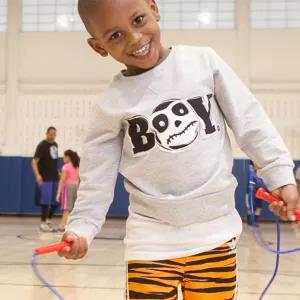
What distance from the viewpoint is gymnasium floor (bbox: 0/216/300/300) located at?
2678mm

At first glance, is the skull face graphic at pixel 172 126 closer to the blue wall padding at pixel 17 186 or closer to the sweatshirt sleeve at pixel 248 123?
the sweatshirt sleeve at pixel 248 123

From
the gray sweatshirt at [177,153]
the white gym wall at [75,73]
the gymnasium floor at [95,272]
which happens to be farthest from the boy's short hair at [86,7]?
the white gym wall at [75,73]

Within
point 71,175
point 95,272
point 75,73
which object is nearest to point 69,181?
point 71,175

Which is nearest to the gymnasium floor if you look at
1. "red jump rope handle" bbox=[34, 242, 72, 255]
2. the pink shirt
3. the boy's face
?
the pink shirt

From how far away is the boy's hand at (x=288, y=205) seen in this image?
110 centimetres

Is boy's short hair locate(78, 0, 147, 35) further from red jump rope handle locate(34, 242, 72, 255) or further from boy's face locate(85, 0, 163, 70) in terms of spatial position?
red jump rope handle locate(34, 242, 72, 255)

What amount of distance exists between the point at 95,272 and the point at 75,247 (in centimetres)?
220

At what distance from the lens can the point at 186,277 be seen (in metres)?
1.21

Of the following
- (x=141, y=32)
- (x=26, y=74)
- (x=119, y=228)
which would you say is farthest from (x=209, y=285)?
(x=26, y=74)

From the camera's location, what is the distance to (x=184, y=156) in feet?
3.94

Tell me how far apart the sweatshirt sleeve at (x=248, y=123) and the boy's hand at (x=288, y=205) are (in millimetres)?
52

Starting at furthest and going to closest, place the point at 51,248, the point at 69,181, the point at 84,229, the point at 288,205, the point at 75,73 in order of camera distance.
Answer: the point at 75,73 → the point at 69,181 → the point at 84,229 → the point at 288,205 → the point at 51,248

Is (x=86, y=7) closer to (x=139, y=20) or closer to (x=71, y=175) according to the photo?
(x=139, y=20)

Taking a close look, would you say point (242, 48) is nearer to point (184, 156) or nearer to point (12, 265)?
point (12, 265)
